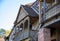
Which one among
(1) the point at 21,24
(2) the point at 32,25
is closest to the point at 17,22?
(1) the point at 21,24

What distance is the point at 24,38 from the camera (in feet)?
87.2

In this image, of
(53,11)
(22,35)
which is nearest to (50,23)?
(53,11)

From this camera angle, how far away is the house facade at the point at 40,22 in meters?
17.7

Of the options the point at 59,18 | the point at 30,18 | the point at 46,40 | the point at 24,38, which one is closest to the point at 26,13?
the point at 30,18

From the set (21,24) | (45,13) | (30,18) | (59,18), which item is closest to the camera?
(59,18)

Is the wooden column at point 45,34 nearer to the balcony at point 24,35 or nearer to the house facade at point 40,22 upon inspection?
the house facade at point 40,22

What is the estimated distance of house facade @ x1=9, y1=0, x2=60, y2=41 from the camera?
1770 centimetres

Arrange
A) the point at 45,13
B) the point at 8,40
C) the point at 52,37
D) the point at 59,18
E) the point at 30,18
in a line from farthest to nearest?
the point at 8,40, the point at 30,18, the point at 52,37, the point at 45,13, the point at 59,18

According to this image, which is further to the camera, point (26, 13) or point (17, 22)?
point (17, 22)

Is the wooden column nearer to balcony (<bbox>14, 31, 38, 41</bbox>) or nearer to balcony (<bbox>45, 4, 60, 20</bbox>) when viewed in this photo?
balcony (<bbox>45, 4, 60, 20</bbox>)

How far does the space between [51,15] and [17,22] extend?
13.2 metres

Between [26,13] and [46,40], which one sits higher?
[26,13]

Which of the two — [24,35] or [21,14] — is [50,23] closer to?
[24,35]

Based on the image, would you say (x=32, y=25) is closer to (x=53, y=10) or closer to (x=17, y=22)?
(x=17, y=22)
